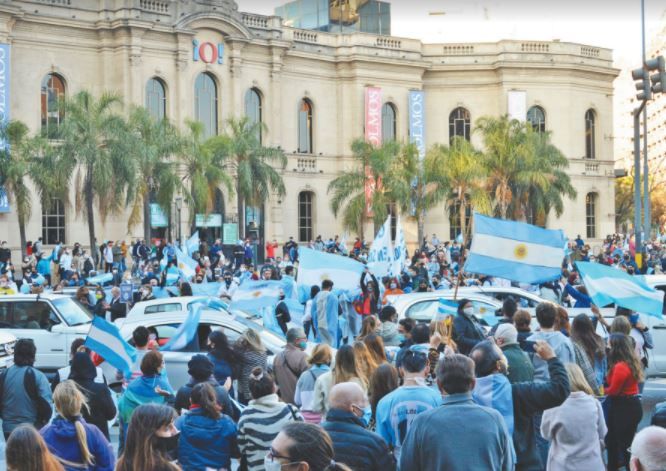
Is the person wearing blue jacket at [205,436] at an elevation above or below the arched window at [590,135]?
below

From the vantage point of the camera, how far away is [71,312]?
59.2ft

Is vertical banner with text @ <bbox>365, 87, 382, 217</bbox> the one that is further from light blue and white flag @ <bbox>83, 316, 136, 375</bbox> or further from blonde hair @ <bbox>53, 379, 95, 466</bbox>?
blonde hair @ <bbox>53, 379, 95, 466</bbox>

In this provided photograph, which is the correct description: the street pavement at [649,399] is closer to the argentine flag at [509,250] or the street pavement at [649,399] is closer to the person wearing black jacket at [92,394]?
the argentine flag at [509,250]

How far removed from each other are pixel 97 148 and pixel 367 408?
94.0 feet

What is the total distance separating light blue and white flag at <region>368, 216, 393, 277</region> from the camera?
20.3m

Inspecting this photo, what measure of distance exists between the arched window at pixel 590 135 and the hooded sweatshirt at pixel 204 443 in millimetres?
53992

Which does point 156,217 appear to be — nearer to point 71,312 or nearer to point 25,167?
point 25,167

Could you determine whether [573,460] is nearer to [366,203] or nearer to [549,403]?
[549,403]

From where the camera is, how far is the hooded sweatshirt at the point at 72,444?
7117 mm

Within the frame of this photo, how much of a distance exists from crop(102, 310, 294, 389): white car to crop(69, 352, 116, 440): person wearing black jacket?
4.37m

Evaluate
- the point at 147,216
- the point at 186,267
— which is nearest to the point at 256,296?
the point at 186,267

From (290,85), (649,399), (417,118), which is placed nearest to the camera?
(649,399)

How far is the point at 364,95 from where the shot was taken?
53188mm

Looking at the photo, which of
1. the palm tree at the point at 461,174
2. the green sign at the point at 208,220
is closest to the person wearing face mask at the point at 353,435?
the green sign at the point at 208,220
